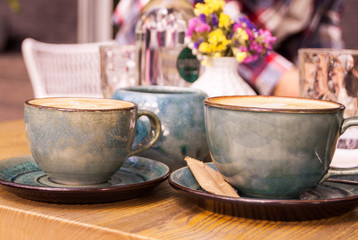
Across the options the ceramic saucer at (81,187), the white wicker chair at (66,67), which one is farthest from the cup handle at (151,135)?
the white wicker chair at (66,67)

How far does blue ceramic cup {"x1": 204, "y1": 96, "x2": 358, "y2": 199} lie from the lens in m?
0.51

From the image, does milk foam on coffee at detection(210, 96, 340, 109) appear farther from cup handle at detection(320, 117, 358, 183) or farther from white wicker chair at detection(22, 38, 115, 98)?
white wicker chair at detection(22, 38, 115, 98)

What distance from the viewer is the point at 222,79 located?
865 millimetres

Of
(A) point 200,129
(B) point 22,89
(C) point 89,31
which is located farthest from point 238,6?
(B) point 22,89

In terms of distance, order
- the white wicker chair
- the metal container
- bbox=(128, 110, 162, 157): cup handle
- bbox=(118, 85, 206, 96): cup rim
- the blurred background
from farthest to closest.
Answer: the blurred background → the white wicker chair → the metal container → bbox=(118, 85, 206, 96): cup rim → bbox=(128, 110, 162, 157): cup handle

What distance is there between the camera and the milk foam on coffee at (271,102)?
22.7 inches

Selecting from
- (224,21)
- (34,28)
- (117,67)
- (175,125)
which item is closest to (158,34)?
(117,67)

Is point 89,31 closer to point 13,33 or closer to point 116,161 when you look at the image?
point 13,33

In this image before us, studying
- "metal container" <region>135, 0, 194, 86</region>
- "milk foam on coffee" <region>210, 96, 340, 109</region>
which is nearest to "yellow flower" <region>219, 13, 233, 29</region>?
"metal container" <region>135, 0, 194, 86</region>

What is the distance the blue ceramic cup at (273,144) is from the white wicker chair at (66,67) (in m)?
1.61

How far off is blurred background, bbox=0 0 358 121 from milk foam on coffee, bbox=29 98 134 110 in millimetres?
3164

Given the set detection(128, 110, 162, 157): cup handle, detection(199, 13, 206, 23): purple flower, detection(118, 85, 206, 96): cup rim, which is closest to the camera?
detection(128, 110, 162, 157): cup handle

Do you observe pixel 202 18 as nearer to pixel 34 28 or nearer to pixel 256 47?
pixel 256 47

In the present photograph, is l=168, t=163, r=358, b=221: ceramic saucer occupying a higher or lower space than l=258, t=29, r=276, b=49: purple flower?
lower
